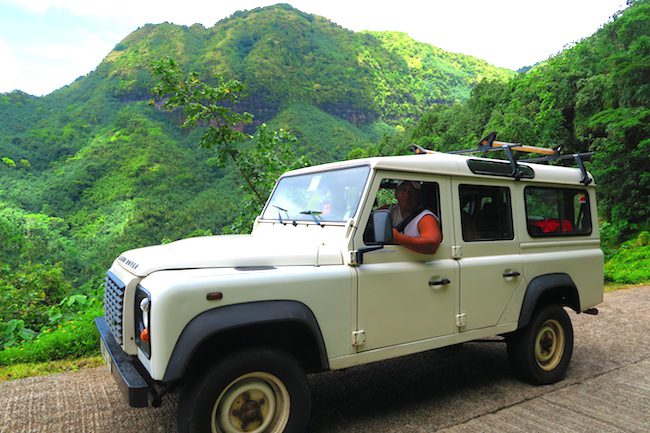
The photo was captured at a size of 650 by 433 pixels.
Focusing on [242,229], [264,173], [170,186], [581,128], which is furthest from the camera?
[170,186]

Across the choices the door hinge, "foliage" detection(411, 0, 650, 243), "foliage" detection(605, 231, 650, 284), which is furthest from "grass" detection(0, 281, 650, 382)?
"foliage" detection(411, 0, 650, 243)

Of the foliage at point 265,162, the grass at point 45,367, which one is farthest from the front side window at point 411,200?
the foliage at point 265,162

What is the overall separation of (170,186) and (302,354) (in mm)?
50732

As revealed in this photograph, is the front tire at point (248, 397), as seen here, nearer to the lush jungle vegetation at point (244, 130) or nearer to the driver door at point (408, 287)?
the driver door at point (408, 287)

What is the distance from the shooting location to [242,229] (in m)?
7.27

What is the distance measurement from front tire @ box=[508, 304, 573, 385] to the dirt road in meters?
0.12

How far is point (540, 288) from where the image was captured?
4230 mm

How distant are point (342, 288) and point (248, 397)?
35.4 inches

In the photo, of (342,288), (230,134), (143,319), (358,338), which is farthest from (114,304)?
(230,134)

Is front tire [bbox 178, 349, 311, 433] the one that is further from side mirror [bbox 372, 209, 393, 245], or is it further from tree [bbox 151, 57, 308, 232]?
tree [bbox 151, 57, 308, 232]

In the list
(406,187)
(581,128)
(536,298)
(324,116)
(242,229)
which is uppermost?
(324,116)

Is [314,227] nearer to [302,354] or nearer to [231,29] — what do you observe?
[302,354]

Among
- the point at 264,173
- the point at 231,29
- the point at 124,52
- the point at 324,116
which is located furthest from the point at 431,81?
the point at 264,173

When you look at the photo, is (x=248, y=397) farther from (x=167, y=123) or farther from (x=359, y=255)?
(x=167, y=123)
